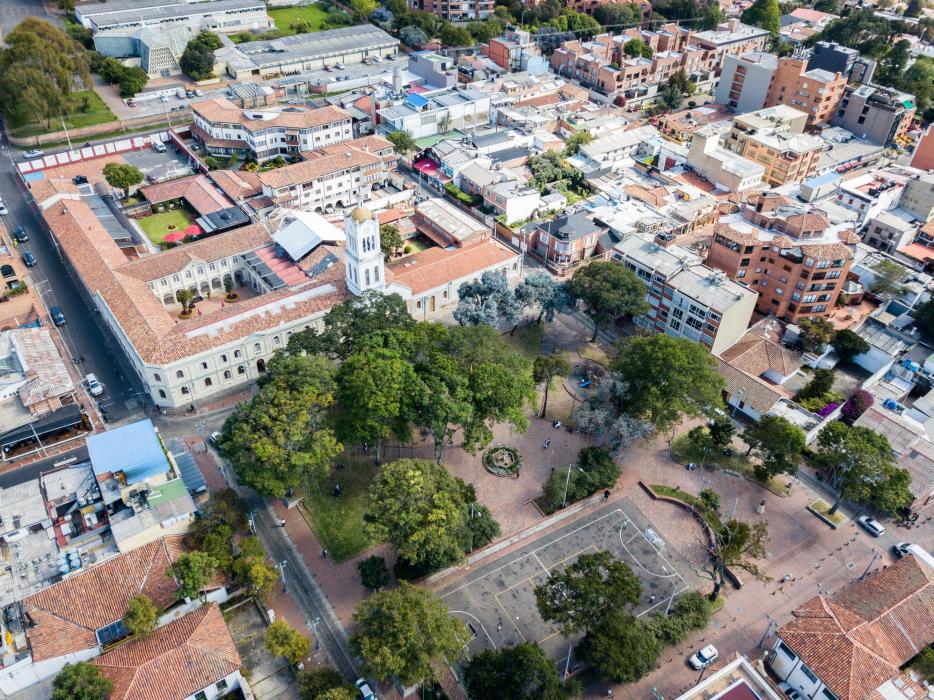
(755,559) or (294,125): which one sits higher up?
(294,125)

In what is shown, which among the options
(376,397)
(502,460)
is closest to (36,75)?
(376,397)

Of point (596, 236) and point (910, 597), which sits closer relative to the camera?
point (910, 597)

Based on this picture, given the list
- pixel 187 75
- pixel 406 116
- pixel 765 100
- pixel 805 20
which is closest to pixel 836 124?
pixel 765 100

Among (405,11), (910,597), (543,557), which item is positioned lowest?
(543,557)

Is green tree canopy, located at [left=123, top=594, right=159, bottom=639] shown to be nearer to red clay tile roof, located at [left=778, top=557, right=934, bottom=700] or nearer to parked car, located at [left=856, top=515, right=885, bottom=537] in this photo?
red clay tile roof, located at [left=778, top=557, right=934, bottom=700]

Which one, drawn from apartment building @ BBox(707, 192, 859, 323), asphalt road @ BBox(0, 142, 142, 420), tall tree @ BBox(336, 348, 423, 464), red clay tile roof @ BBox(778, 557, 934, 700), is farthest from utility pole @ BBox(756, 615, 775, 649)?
asphalt road @ BBox(0, 142, 142, 420)

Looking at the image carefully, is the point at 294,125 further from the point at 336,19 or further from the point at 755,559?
the point at 755,559

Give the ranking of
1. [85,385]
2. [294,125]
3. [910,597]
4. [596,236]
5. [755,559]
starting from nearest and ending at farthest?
[910,597] → [755,559] → [85,385] → [596,236] → [294,125]
